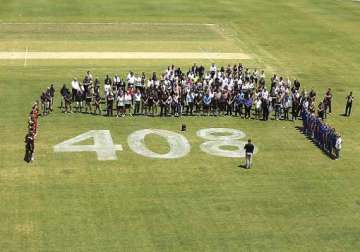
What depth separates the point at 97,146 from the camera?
3903 centimetres

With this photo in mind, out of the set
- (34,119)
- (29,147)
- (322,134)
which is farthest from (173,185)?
(322,134)

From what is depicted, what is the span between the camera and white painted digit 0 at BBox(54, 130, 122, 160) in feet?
125

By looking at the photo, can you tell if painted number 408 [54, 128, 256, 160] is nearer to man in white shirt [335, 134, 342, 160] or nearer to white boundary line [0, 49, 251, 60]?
man in white shirt [335, 134, 342, 160]

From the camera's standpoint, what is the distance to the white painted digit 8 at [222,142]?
127 feet

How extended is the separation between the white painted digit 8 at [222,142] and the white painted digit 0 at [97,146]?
5019 mm

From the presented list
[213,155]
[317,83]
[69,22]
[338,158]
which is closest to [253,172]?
[213,155]

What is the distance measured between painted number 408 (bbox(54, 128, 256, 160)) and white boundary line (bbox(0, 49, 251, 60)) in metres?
20.6

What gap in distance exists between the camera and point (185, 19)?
7906 cm

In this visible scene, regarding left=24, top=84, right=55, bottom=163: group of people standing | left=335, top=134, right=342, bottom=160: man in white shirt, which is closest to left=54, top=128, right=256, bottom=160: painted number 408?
left=24, top=84, right=55, bottom=163: group of people standing

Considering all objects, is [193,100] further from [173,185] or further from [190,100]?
[173,185]

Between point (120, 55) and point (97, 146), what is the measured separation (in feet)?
80.3

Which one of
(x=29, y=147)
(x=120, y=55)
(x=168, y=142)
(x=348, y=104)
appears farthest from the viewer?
(x=120, y=55)

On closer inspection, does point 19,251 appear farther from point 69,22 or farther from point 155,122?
point 69,22

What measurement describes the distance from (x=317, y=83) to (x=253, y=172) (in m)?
20.8
